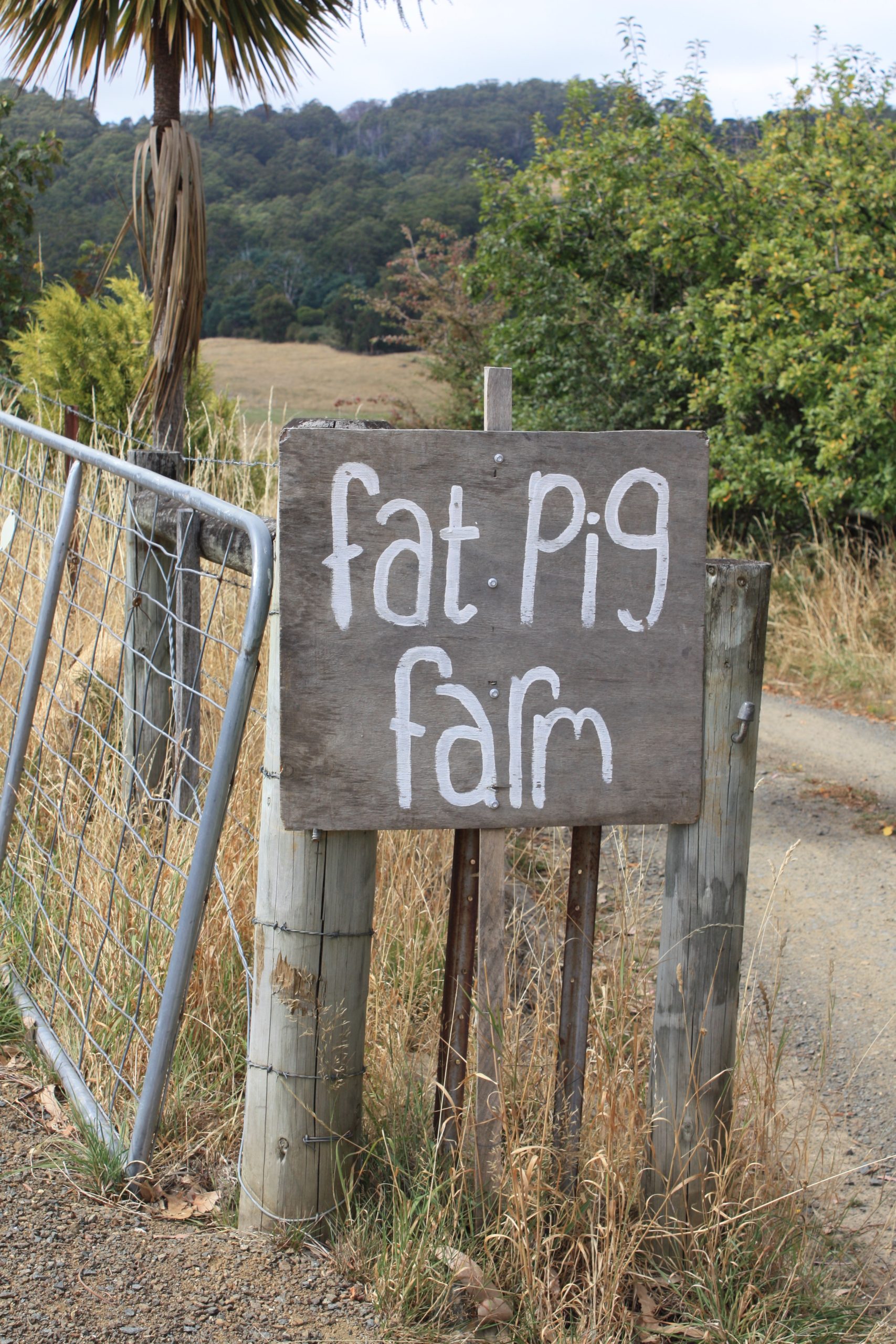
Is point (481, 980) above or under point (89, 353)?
under

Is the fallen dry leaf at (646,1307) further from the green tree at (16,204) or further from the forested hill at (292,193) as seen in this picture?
the forested hill at (292,193)

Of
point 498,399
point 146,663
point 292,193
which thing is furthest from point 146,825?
point 292,193

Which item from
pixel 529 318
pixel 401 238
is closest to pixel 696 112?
pixel 529 318

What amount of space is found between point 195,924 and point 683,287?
364 inches

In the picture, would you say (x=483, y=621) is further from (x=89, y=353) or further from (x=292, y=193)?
(x=292, y=193)

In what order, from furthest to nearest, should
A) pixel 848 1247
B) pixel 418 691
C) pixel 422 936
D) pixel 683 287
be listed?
pixel 683 287 < pixel 422 936 < pixel 848 1247 < pixel 418 691

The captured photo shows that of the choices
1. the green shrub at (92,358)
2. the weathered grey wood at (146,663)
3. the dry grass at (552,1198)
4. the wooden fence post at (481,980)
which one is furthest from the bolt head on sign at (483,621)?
the green shrub at (92,358)

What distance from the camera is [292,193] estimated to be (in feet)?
159

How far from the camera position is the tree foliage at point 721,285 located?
7.93 metres

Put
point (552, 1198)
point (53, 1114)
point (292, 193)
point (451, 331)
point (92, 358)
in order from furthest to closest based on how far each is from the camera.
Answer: point (292, 193) < point (451, 331) < point (92, 358) < point (53, 1114) < point (552, 1198)

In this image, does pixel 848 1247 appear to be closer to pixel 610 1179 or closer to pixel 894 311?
pixel 610 1179

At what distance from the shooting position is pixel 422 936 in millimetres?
3334

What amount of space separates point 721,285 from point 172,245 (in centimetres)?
495

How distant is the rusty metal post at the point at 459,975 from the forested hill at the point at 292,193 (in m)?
24.7
